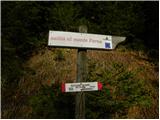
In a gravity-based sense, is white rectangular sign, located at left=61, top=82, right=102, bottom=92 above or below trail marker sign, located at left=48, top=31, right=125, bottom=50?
below

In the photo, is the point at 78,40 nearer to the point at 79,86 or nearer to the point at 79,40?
the point at 79,40

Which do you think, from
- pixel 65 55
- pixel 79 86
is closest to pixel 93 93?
pixel 79 86

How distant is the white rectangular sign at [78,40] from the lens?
5.68m

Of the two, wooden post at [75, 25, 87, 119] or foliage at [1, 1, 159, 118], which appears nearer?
wooden post at [75, 25, 87, 119]

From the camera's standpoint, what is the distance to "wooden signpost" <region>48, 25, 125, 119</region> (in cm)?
564

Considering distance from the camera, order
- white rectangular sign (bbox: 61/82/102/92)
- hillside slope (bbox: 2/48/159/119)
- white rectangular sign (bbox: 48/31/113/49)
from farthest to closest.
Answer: hillside slope (bbox: 2/48/159/119) < white rectangular sign (bbox: 48/31/113/49) < white rectangular sign (bbox: 61/82/102/92)

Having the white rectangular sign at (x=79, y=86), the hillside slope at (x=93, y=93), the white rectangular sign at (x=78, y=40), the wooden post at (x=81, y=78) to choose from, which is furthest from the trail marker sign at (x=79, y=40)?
the hillside slope at (x=93, y=93)

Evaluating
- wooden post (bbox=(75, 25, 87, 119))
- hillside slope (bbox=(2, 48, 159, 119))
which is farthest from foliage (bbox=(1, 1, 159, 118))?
wooden post (bbox=(75, 25, 87, 119))

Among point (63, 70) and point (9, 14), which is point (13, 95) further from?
point (9, 14)

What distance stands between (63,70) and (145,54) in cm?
408

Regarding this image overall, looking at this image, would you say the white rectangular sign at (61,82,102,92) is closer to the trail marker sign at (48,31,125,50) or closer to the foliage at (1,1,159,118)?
the trail marker sign at (48,31,125,50)

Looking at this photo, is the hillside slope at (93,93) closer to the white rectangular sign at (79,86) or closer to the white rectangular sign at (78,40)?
the white rectangular sign at (79,86)

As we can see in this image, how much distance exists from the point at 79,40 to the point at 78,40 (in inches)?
0.8

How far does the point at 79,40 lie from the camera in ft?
19.0
